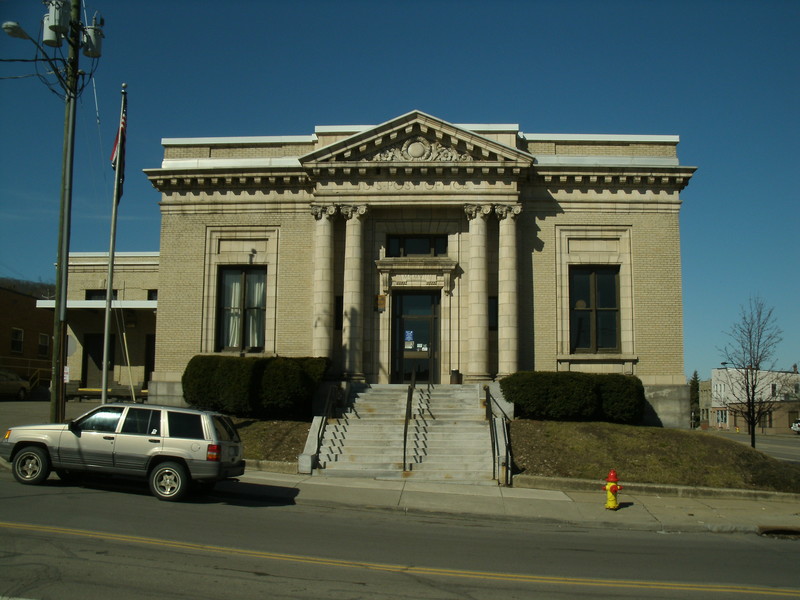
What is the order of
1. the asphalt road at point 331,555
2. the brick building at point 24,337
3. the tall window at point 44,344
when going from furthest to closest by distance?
the tall window at point 44,344
the brick building at point 24,337
the asphalt road at point 331,555

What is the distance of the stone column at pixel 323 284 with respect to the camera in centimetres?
2417

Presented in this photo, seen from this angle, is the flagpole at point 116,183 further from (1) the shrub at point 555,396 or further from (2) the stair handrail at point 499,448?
(1) the shrub at point 555,396

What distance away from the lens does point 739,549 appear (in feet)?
38.8

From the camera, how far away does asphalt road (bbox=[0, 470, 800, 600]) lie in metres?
7.95

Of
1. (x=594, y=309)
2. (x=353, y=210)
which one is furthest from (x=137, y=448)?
(x=594, y=309)

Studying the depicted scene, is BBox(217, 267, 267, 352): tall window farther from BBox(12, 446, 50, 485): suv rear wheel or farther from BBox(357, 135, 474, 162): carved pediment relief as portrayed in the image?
BBox(12, 446, 50, 485): suv rear wheel

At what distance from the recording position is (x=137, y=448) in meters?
13.4

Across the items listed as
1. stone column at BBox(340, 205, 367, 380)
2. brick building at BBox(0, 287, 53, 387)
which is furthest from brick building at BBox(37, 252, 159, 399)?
stone column at BBox(340, 205, 367, 380)

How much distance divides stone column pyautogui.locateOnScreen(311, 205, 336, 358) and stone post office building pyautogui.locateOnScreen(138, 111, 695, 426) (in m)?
0.06

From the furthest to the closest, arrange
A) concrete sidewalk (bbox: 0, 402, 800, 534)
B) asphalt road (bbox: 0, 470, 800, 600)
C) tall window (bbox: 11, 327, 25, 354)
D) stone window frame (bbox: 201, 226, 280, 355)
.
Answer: tall window (bbox: 11, 327, 25, 354)
stone window frame (bbox: 201, 226, 280, 355)
concrete sidewalk (bbox: 0, 402, 800, 534)
asphalt road (bbox: 0, 470, 800, 600)

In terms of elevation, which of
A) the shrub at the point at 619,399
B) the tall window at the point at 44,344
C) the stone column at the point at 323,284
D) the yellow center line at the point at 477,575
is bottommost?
the yellow center line at the point at 477,575

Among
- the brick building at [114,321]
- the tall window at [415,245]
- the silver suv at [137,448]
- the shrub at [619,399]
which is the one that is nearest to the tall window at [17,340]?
the brick building at [114,321]

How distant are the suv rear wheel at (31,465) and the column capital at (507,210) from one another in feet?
52.0

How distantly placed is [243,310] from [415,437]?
9.47m
